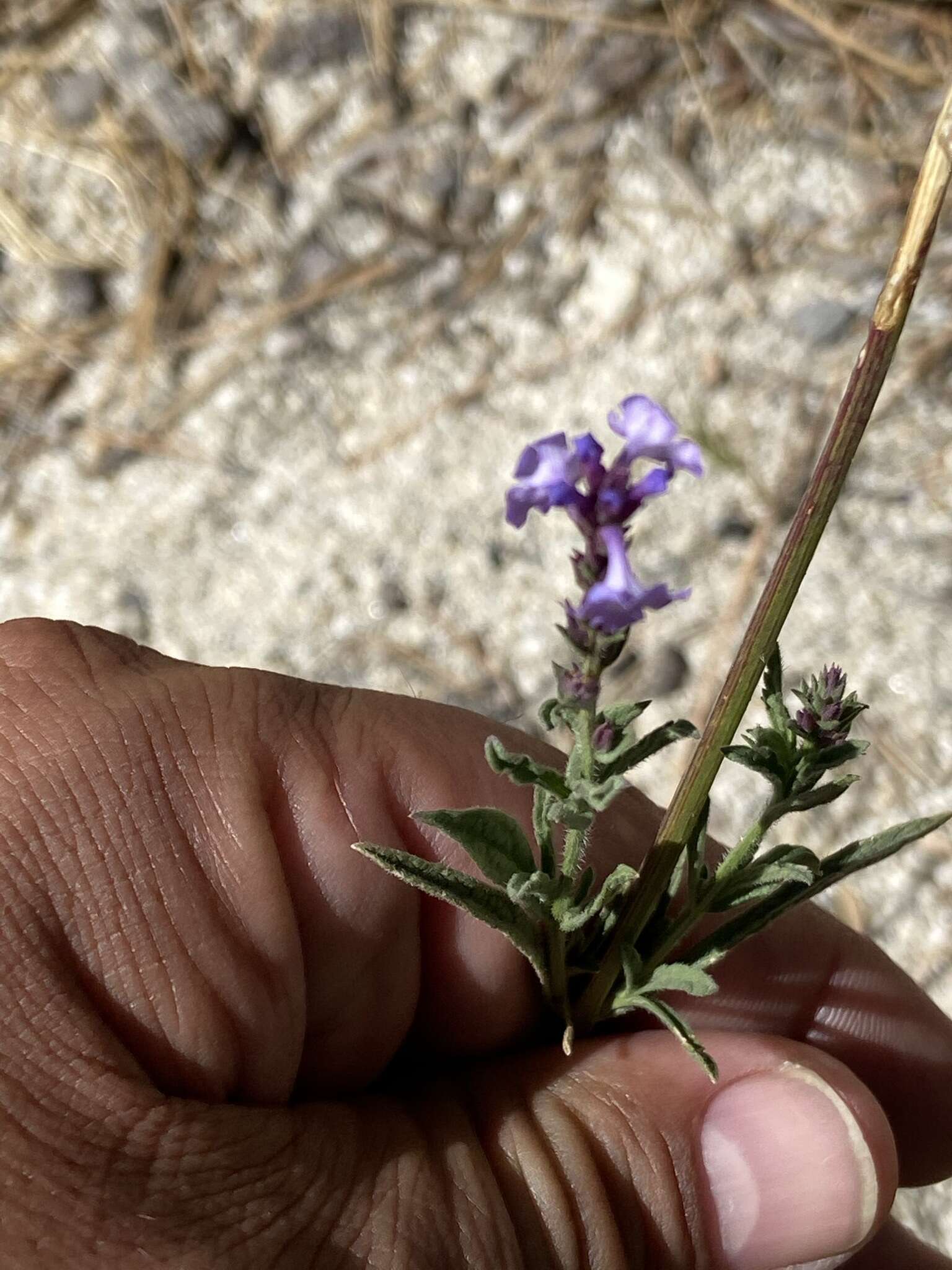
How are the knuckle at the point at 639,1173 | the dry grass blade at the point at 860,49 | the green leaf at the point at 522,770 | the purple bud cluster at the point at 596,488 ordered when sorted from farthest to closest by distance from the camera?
the dry grass blade at the point at 860,49 < the knuckle at the point at 639,1173 < the green leaf at the point at 522,770 < the purple bud cluster at the point at 596,488

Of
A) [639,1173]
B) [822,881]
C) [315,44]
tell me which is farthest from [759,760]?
[315,44]

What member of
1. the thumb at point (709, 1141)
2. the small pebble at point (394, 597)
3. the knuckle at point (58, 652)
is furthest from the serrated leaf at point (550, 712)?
the small pebble at point (394, 597)

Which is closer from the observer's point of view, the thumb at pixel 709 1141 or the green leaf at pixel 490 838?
the green leaf at pixel 490 838

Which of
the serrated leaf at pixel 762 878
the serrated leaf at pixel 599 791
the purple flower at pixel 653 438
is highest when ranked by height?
the purple flower at pixel 653 438

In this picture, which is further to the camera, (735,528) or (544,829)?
(735,528)

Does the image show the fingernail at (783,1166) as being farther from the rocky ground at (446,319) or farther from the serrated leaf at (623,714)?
the rocky ground at (446,319)

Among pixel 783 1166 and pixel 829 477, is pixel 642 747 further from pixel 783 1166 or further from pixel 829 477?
pixel 783 1166

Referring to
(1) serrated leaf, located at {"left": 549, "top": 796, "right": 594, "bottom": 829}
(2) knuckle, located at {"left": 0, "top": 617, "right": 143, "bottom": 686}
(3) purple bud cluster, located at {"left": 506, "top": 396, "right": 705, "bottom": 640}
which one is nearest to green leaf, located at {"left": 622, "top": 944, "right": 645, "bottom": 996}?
(1) serrated leaf, located at {"left": 549, "top": 796, "right": 594, "bottom": 829}
